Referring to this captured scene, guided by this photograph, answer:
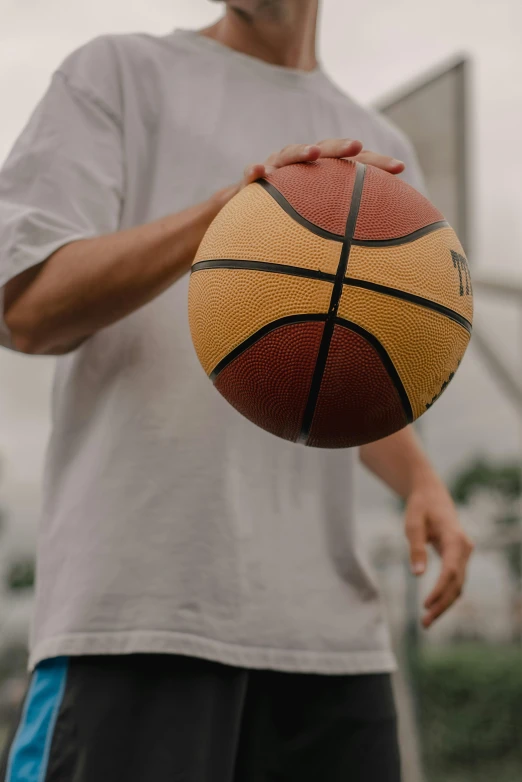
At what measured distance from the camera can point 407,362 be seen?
→ 127cm

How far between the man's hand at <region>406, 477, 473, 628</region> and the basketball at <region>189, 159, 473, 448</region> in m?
0.55

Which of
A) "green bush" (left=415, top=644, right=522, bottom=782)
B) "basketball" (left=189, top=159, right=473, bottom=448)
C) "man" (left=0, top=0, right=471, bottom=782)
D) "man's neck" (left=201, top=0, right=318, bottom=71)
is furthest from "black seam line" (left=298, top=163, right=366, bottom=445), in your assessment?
"green bush" (left=415, top=644, right=522, bottom=782)

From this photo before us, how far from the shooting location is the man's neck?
6.26 ft

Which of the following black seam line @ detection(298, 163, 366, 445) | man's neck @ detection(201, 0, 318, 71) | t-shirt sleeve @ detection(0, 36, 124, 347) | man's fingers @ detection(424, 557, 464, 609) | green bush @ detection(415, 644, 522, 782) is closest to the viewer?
black seam line @ detection(298, 163, 366, 445)

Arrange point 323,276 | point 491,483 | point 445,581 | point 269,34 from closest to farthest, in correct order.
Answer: point 323,276
point 445,581
point 269,34
point 491,483

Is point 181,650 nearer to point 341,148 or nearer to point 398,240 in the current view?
point 398,240

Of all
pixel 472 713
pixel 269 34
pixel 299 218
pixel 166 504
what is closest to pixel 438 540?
pixel 166 504

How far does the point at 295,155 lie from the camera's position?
1.33 metres

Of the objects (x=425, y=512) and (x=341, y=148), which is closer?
(x=341, y=148)

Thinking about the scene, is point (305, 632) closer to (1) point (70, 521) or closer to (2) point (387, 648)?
(2) point (387, 648)

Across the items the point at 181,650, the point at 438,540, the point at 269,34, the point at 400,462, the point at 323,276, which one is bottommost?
the point at 181,650

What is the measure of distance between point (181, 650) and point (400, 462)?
764 millimetres

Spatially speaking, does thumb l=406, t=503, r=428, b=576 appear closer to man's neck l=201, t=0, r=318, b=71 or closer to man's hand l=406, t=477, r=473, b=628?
man's hand l=406, t=477, r=473, b=628

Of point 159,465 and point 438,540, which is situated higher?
point 159,465
